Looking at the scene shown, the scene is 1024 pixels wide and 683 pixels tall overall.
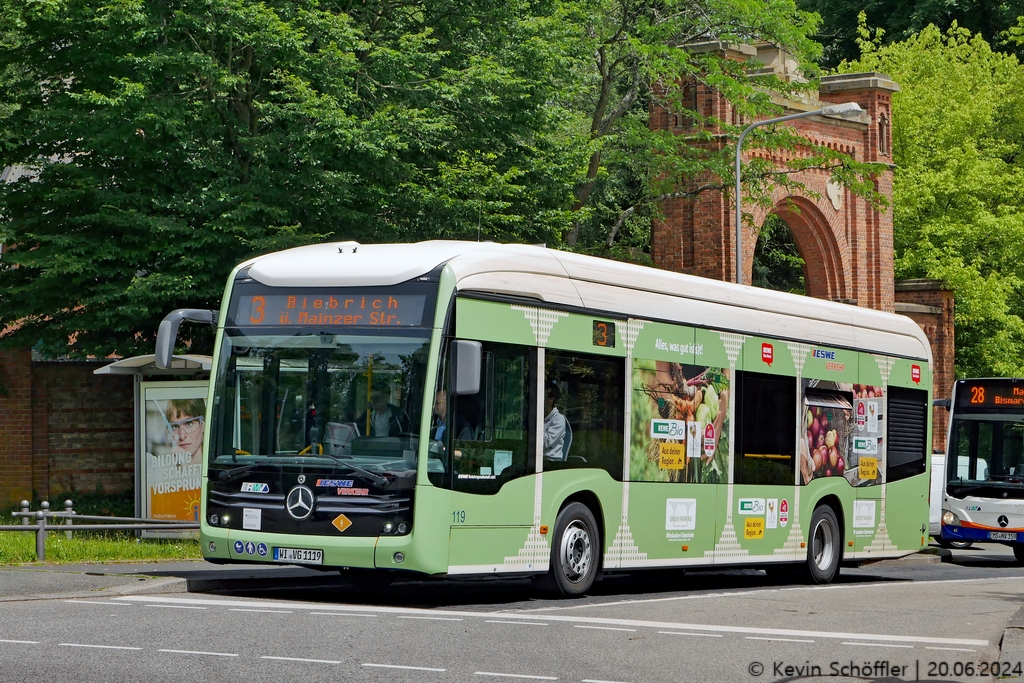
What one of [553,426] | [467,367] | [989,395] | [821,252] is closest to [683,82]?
[821,252]

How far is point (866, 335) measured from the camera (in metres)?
18.3

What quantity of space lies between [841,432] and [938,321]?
2501 centimetres

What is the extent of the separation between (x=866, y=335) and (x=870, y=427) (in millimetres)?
1170

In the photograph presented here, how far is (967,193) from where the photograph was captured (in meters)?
43.2

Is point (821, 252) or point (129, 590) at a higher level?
point (821, 252)

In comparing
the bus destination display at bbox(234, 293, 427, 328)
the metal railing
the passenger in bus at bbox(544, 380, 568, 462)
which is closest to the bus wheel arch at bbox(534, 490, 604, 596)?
the passenger in bus at bbox(544, 380, 568, 462)

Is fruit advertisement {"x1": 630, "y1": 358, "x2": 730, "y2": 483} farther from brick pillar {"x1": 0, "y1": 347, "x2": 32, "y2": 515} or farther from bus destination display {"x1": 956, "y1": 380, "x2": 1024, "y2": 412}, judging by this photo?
brick pillar {"x1": 0, "y1": 347, "x2": 32, "y2": 515}

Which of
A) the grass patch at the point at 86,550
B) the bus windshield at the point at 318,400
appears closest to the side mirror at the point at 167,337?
the bus windshield at the point at 318,400

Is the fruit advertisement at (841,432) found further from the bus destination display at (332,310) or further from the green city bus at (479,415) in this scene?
the bus destination display at (332,310)

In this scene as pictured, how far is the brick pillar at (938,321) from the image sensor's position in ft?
134

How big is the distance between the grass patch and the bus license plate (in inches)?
179

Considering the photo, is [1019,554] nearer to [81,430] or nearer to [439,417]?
[81,430]

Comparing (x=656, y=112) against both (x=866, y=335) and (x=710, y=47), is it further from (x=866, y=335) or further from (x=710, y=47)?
(x=866, y=335)

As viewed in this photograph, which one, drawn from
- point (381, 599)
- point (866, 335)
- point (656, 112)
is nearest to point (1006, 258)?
point (656, 112)
